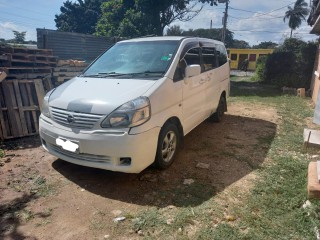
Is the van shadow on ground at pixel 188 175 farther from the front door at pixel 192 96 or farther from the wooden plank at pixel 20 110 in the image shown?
the wooden plank at pixel 20 110

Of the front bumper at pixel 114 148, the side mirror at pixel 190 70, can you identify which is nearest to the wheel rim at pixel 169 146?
the front bumper at pixel 114 148

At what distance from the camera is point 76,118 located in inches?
130

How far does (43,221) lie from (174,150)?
1.97m

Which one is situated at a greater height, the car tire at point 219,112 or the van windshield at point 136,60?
the van windshield at point 136,60

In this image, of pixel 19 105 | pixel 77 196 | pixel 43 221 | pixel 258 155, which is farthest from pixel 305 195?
pixel 19 105

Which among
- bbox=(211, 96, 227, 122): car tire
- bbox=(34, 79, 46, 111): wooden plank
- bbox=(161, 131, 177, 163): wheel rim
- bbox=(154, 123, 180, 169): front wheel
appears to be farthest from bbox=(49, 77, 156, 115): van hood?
bbox=(211, 96, 227, 122): car tire

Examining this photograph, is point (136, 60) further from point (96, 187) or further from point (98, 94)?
point (96, 187)

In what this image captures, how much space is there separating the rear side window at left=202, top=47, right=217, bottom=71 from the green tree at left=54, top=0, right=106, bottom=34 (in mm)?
35552

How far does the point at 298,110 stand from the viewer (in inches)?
329

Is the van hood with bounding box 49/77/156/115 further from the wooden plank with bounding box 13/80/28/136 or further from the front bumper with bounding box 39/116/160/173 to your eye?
the wooden plank with bounding box 13/80/28/136

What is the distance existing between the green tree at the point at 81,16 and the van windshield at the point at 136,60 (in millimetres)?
36124

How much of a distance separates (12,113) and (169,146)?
339 cm

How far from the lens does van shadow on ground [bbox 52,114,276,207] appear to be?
3.31 meters

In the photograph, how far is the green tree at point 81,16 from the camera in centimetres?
3809
